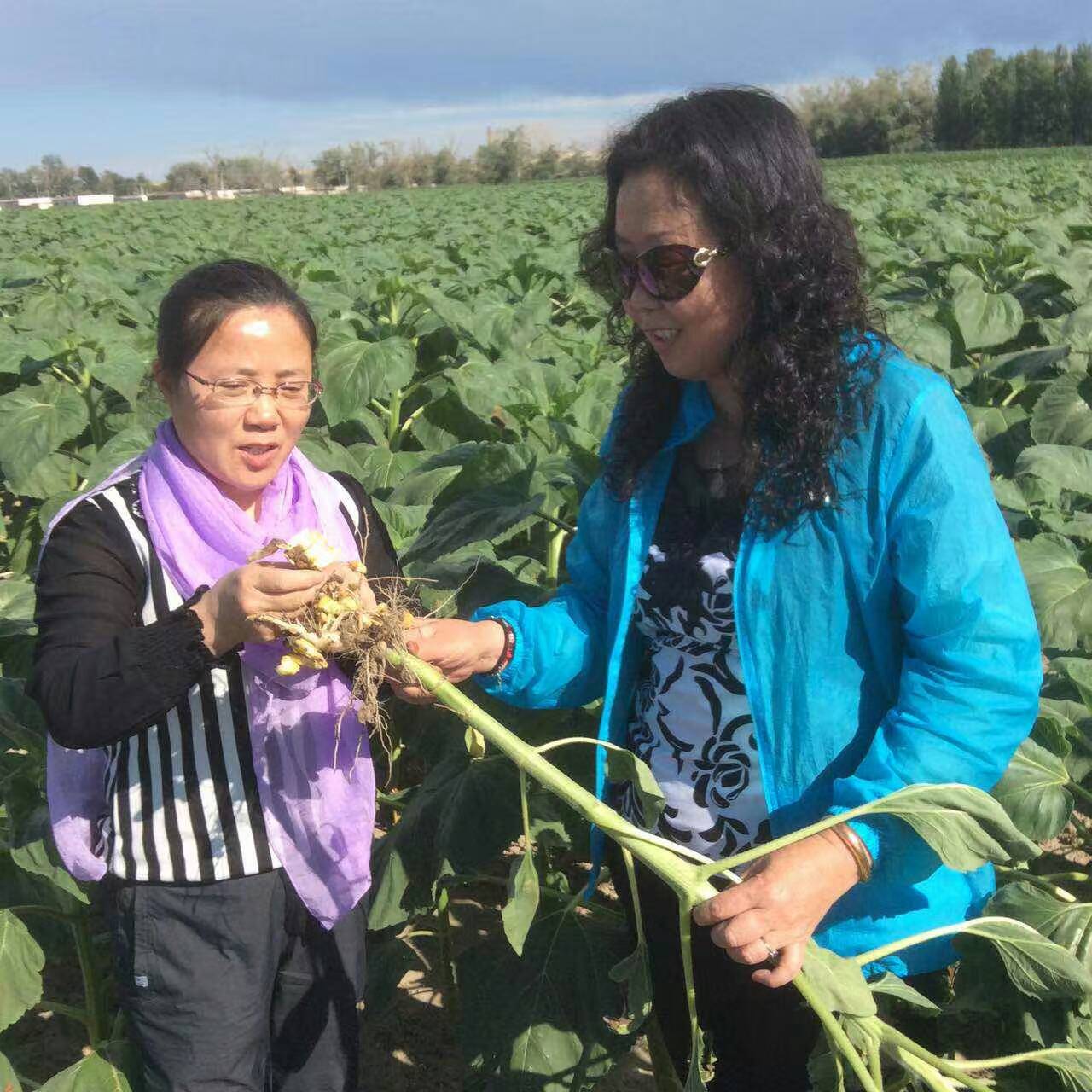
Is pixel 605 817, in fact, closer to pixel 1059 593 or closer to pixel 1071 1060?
pixel 1071 1060

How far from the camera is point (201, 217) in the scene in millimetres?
26594

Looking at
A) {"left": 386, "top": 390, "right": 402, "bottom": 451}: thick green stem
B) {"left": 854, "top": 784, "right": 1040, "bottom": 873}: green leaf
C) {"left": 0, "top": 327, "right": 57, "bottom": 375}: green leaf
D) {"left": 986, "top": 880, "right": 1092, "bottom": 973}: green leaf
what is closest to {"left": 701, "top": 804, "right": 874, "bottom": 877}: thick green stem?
{"left": 854, "top": 784, "right": 1040, "bottom": 873}: green leaf

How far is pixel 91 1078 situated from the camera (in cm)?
201

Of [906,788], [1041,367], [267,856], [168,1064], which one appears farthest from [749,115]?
[1041,367]

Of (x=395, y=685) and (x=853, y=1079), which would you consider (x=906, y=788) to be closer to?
(x=853, y=1079)

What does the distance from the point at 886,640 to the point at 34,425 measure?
13.2 ft

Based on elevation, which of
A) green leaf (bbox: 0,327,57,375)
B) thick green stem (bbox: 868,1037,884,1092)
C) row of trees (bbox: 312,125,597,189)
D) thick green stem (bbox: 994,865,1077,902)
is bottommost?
thick green stem (bbox: 994,865,1077,902)

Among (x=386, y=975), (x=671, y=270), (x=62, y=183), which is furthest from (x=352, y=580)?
(x=62, y=183)

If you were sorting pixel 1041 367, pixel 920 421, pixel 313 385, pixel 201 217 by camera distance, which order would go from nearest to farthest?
pixel 920 421
pixel 313 385
pixel 1041 367
pixel 201 217

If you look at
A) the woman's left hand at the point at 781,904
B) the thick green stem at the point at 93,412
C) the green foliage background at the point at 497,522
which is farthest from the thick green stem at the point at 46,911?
the thick green stem at the point at 93,412

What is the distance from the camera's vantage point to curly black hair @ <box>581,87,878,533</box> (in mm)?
1596

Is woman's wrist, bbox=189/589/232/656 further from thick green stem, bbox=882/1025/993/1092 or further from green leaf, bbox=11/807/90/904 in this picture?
thick green stem, bbox=882/1025/993/1092

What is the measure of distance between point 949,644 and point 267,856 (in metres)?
1.11

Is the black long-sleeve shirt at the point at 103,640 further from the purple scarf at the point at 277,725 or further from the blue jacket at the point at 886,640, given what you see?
the blue jacket at the point at 886,640
